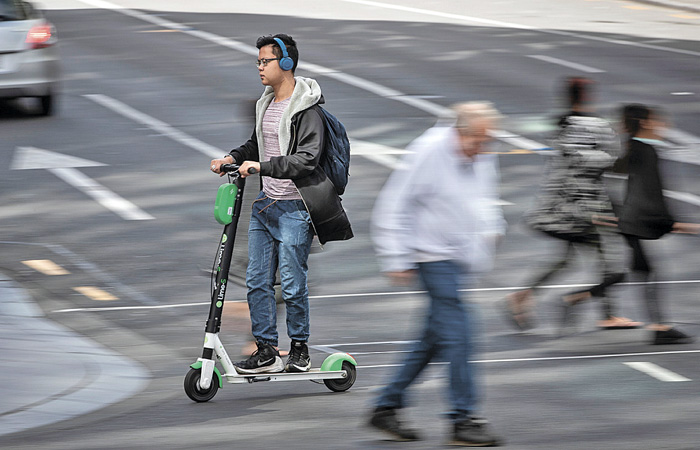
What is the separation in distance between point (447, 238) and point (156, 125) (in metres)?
11.3

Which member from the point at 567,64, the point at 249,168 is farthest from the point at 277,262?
the point at 567,64

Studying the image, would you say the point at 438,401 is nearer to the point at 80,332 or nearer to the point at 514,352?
the point at 514,352

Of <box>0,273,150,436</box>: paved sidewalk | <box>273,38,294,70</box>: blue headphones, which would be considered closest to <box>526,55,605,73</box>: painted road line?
<box>0,273,150,436</box>: paved sidewalk

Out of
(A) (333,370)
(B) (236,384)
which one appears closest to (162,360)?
(B) (236,384)

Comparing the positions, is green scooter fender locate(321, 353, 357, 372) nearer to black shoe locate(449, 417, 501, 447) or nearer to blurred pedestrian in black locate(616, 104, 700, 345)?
black shoe locate(449, 417, 501, 447)

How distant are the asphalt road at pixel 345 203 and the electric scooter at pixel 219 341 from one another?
0.14 meters

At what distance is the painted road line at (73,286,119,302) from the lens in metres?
10.4

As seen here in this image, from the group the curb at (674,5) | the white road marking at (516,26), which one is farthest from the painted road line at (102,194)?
the curb at (674,5)

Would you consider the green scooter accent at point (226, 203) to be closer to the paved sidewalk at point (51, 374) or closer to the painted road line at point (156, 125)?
the paved sidewalk at point (51, 374)

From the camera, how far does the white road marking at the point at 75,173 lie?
13352mm

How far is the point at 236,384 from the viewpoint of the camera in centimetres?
820

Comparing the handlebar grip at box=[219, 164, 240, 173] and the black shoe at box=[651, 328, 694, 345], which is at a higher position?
the handlebar grip at box=[219, 164, 240, 173]

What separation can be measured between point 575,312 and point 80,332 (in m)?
3.82

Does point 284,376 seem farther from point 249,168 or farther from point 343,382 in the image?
point 249,168
